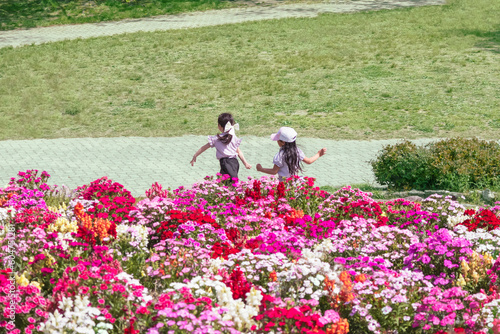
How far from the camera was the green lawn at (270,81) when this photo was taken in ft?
42.9

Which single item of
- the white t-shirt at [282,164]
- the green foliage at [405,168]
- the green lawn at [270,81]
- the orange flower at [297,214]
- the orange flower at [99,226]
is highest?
the orange flower at [99,226]

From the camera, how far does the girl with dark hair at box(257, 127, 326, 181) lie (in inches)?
301

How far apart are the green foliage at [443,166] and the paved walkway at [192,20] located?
14.7 metres

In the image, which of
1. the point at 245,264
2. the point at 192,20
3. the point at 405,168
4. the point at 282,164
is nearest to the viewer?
the point at 245,264

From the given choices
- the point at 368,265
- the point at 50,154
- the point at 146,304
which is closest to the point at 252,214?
the point at 368,265

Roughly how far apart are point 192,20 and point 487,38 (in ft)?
34.4

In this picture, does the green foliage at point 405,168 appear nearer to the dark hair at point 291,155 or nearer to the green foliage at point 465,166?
the green foliage at point 465,166

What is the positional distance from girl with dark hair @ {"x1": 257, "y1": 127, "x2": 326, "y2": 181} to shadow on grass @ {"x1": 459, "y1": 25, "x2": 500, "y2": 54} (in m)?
13.6

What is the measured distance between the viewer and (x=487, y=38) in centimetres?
2067

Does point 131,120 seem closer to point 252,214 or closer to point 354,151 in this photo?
point 354,151

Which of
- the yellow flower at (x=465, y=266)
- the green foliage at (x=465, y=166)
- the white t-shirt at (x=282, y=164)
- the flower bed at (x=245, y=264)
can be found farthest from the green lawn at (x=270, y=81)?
the yellow flower at (x=465, y=266)

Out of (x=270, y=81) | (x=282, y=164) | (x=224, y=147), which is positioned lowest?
(x=270, y=81)

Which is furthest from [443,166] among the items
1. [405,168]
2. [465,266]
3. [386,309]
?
[386,309]

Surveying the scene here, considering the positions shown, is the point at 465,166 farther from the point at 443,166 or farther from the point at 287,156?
the point at 287,156
